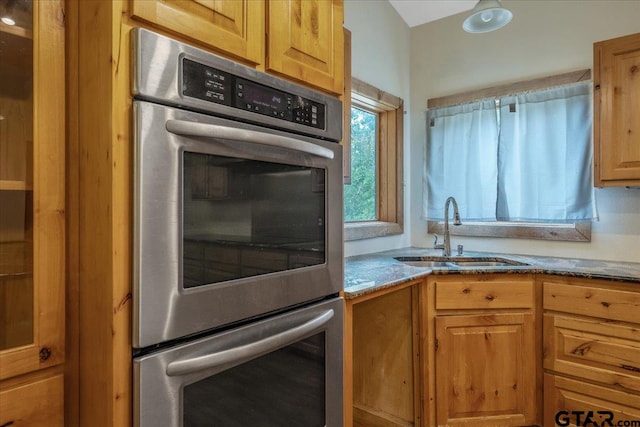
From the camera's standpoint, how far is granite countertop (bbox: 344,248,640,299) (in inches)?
66.9

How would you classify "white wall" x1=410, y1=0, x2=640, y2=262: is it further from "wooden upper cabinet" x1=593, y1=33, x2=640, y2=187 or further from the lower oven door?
the lower oven door

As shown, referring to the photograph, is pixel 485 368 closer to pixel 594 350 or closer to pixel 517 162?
pixel 594 350

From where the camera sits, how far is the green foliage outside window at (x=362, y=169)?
2641 millimetres

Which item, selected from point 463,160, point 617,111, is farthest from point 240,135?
point 463,160

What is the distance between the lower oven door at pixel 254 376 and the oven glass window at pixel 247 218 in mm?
154

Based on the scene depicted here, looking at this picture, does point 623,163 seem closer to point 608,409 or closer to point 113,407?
point 608,409

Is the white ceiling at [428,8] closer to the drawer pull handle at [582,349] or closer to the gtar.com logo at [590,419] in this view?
the drawer pull handle at [582,349]

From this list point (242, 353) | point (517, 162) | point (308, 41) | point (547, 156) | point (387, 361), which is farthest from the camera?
point (517, 162)

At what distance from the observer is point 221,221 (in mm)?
923

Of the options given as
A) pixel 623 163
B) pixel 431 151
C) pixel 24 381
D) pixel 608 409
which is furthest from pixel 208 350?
pixel 431 151

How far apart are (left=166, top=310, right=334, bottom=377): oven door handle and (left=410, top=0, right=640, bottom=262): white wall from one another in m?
1.99

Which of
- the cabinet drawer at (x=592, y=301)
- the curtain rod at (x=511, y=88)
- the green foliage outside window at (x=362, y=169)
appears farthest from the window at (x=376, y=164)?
the cabinet drawer at (x=592, y=301)

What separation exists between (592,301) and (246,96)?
1.83m

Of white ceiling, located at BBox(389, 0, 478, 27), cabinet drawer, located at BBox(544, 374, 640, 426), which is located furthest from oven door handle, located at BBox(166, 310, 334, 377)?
white ceiling, located at BBox(389, 0, 478, 27)
